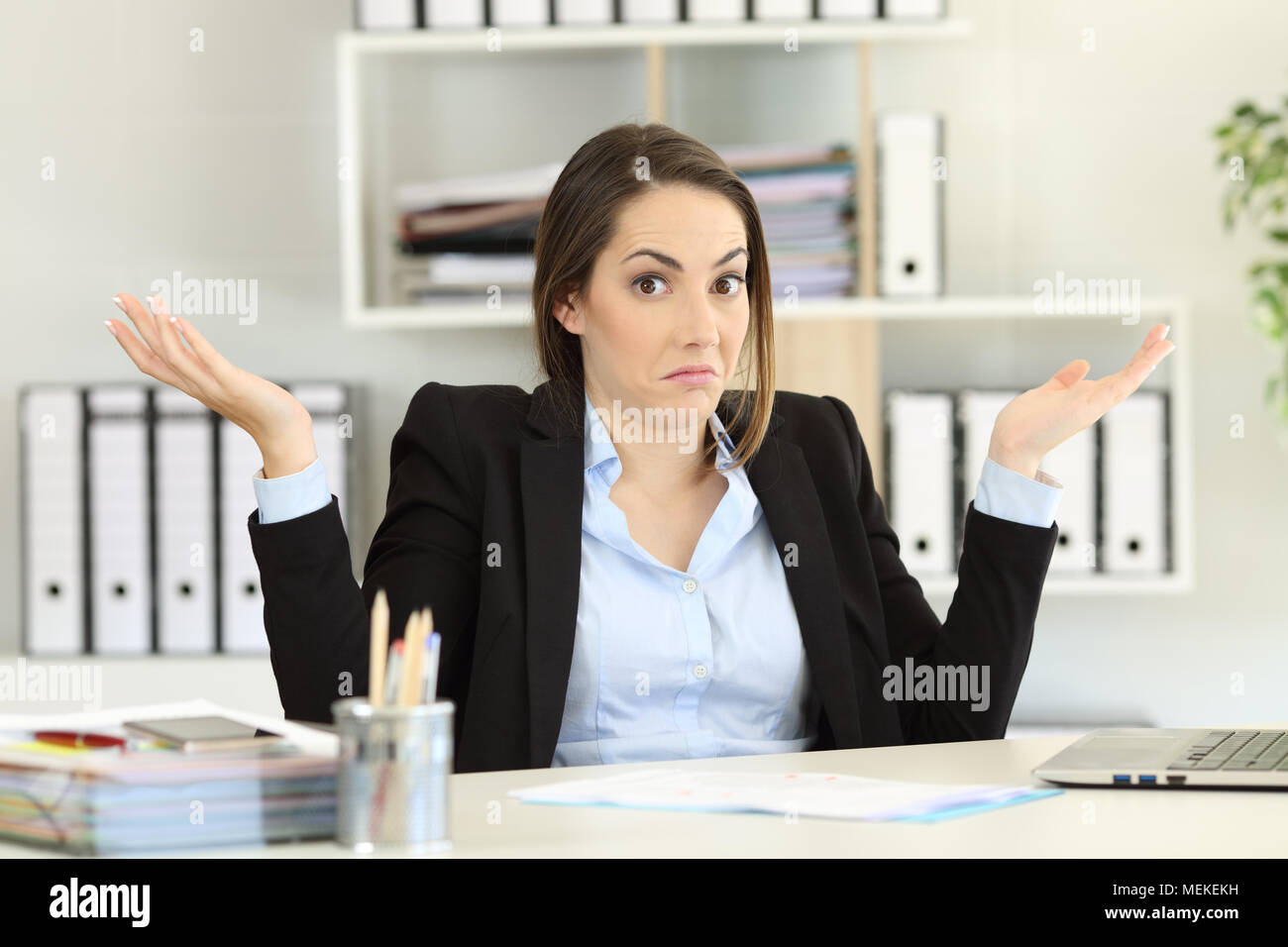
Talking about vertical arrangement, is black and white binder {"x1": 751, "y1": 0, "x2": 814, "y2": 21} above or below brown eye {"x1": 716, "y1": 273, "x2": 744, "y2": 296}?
above

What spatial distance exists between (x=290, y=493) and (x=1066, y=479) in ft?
4.98

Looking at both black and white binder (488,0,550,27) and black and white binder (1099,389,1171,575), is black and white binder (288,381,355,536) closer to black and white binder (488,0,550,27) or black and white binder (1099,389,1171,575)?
black and white binder (488,0,550,27)

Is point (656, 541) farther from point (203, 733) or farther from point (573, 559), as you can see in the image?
point (203, 733)

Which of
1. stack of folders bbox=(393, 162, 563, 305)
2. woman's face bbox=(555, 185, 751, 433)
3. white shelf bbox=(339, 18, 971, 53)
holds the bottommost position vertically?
woman's face bbox=(555, 185, 751, 433)

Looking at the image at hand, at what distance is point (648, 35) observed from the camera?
2.33 m

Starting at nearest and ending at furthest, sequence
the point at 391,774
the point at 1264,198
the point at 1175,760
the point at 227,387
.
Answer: the point at 391,774
the point at 1175,760
the point at 227,387
the point at 1264,198

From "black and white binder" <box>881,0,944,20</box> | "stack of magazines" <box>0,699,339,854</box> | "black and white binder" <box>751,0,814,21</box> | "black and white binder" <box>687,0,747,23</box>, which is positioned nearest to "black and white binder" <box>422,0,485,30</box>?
"black and white binder" <box>687,0,747,23</box>

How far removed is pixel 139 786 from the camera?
73 centimetres

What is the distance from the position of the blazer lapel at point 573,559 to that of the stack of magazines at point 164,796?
1.95 feet

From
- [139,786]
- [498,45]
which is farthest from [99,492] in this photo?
[139,786]

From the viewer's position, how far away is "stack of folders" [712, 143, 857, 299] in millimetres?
2324

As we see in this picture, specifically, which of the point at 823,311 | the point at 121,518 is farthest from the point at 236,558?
the point at 823,311

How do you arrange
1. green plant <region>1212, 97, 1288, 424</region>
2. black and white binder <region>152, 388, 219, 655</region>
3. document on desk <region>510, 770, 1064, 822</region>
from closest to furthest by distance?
document on desk <region>510, 770, 1064, 822</region> → black and white binder <region>152, 388, 219, 655</region> → green plant <region>1212, 97, 1288, 424</region>

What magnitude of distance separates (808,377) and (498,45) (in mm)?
768
